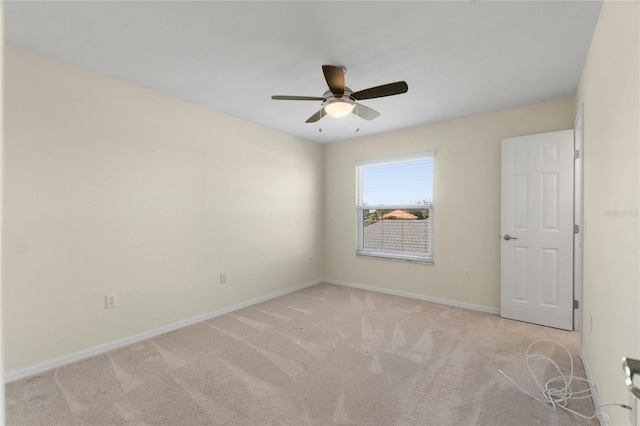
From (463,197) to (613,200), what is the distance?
241cm

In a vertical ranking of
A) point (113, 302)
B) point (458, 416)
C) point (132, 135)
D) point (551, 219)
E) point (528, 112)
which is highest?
point (528, 112)

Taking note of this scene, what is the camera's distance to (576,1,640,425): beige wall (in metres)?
1.32

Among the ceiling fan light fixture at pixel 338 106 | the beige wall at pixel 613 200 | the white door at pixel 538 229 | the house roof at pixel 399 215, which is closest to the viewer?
the beige wall at pixel 613 200

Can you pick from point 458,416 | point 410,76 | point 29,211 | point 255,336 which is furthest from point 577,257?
point 29,211

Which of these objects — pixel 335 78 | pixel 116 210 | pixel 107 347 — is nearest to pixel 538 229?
pixel 335 78

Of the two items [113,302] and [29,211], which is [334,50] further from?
[113,302]

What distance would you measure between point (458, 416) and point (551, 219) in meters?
2.44

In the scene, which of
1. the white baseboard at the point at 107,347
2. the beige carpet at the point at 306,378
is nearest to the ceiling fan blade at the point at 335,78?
the beige carpet at the point at 306,378

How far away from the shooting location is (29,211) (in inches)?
95.5

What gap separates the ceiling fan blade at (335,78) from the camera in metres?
2.22

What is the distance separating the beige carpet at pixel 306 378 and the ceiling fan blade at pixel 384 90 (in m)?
2.17

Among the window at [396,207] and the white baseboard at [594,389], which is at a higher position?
the window at [396,207]

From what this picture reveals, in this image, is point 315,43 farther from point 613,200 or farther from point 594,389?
point 594,389

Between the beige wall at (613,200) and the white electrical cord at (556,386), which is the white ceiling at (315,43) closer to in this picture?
the beige wall at (613,200)
